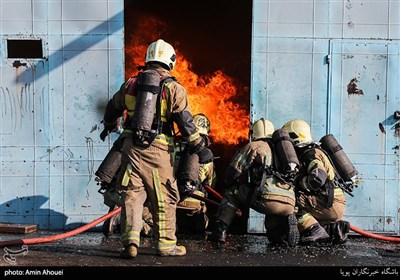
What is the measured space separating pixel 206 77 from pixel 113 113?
3.82m

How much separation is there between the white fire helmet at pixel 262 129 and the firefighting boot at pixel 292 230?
1042 mm

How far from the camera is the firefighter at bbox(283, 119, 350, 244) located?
7.76m

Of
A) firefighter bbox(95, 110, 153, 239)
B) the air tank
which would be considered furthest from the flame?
the air tank

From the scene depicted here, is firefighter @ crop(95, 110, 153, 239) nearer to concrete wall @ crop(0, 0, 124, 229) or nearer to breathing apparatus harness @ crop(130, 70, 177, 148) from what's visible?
concrete wall @ crop(0, 0, 124, 229)

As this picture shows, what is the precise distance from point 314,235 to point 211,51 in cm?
499

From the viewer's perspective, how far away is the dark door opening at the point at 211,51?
1016 cm

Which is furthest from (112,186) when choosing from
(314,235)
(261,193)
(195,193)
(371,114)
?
(371,114)

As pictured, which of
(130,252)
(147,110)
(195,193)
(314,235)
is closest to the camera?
(147,110)

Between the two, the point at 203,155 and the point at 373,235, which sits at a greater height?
the point at 203,155

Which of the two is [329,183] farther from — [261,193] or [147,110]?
[147,110]

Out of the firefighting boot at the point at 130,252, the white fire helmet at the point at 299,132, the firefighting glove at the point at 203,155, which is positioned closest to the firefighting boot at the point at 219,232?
the firefighting glove at the point at 203,155

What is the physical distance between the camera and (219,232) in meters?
7.85

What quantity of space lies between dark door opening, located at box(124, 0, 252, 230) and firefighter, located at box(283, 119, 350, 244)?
2.04 m

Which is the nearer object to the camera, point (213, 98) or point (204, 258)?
point (204, 258)
